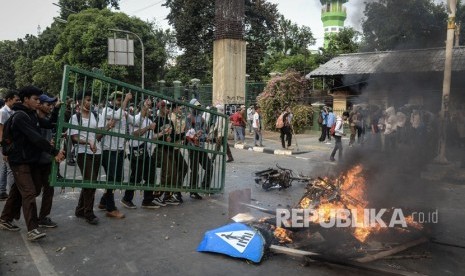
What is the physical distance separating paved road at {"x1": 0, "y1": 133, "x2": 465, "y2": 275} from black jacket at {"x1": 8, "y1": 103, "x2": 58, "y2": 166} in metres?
1.06

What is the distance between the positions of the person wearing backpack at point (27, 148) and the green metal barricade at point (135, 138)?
26 centimetres

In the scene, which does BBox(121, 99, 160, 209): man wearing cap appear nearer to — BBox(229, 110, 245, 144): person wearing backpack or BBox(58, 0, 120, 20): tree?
BBox(229, 110, 245, 144): person wearing backpack

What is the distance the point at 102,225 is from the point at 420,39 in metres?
6.22

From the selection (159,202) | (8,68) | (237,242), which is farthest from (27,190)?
(8,68)

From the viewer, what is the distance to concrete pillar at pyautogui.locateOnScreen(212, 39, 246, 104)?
56.1 ft

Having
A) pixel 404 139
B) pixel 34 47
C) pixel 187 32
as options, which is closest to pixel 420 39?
Answer: pixel 404 139

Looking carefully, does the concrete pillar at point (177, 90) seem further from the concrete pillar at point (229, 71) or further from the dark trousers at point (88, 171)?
the dark trousers at point (88, 171)

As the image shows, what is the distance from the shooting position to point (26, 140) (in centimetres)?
482

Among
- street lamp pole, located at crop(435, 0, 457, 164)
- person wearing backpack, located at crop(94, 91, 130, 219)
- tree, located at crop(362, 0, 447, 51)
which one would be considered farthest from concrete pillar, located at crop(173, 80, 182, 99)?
person wearing backpack, located at crop(94, 91, 130, 219)

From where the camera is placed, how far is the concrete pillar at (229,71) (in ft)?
56.1

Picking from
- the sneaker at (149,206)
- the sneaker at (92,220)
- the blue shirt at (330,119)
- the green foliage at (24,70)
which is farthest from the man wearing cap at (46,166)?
the green foliage at (24,70)

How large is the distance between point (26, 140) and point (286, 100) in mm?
17119

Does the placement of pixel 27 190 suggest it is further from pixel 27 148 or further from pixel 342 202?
pixel 342 202

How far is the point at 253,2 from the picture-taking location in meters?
32.0
